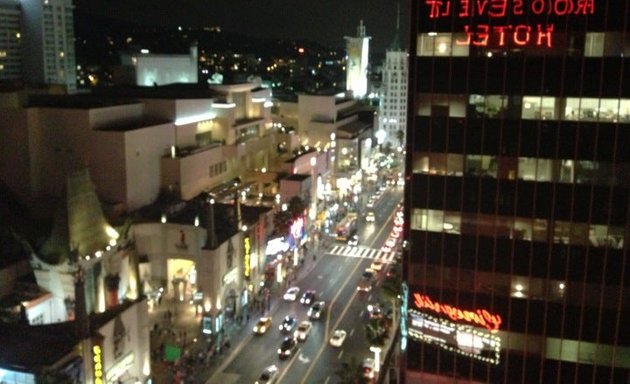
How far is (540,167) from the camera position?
126 ft

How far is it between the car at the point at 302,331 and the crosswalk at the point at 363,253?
22.2m

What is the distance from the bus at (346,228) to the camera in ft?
280

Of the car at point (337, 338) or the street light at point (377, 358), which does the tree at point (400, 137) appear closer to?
the car at point (337, 338)

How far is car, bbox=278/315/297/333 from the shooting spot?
54500 mm

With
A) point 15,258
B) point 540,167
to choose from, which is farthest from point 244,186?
point 540,167

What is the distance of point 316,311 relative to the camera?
5809 centimetres

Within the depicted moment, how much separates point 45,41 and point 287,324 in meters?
110

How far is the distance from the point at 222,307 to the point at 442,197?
24986 millimetres

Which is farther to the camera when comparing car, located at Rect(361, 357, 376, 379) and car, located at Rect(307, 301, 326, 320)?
car, located at Rect(307, 301, 326, 320)

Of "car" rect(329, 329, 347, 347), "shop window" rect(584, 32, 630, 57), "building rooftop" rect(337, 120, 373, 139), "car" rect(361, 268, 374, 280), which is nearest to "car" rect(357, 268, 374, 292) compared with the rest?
"car" rect(361, 268, 374, 280)

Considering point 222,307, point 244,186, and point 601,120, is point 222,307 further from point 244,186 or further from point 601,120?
point 601,120

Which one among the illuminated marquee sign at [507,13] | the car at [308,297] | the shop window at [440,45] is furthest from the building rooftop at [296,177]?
the illuminated marquee sign at [507,13]

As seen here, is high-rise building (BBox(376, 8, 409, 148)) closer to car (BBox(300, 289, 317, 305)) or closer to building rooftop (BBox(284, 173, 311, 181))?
building rooftop (BBox(284, 173, 311, 181))

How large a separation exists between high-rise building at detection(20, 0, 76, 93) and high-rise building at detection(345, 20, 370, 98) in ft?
225
